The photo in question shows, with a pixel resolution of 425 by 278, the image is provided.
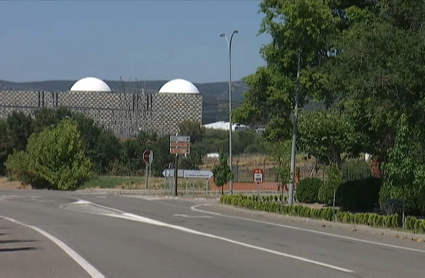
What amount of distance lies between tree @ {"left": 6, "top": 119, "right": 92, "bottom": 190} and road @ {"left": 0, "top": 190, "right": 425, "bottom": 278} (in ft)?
116

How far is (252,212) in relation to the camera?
108 ft

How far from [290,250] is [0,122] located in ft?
236

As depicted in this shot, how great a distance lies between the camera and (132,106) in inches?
5157

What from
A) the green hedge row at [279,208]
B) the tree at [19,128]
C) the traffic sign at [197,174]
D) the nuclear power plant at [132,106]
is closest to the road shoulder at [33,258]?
the green hedge row at [279,208]

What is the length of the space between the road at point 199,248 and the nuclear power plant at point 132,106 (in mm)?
100769

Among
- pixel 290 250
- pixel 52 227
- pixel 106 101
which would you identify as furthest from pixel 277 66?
pixel 106 101

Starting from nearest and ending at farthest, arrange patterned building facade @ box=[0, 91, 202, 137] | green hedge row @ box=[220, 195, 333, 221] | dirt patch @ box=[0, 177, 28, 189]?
1. green hedge row @ box=[220, 195, 333, 221]
2. dirt patch @ box=[0, 177, 28, 189]
3. patterned building facade @ box=[0, 91, 202, 137]

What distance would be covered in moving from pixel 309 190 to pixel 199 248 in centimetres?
2377

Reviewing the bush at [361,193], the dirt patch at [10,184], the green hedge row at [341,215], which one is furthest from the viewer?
the dirt patch at [10,184]

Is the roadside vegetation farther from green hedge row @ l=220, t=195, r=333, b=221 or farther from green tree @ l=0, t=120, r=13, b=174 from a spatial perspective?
green tree @ l=0, t=120, r=13, b=174

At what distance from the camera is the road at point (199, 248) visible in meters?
13.6

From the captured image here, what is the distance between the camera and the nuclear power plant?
130m

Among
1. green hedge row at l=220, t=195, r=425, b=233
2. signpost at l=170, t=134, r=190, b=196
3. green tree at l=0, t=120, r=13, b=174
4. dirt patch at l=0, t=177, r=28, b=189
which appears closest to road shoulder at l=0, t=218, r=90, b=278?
green hedge row at l=220, t=195, r=425, b=233

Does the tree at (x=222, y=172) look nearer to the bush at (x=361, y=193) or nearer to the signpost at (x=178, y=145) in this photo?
the signpost at (x=178, y=145)
